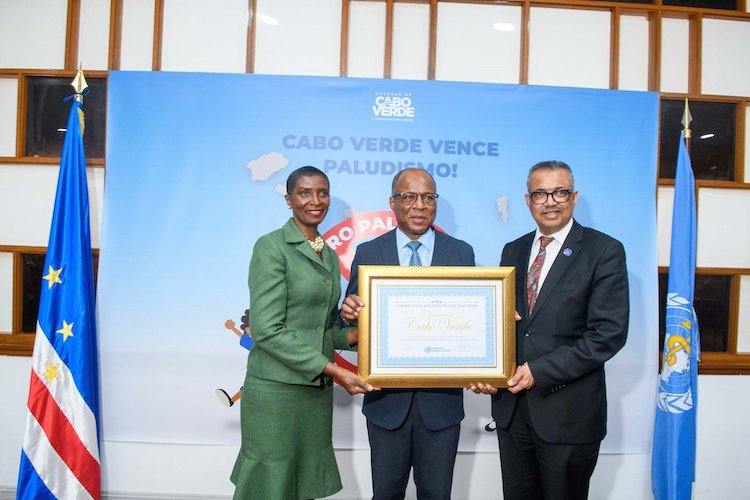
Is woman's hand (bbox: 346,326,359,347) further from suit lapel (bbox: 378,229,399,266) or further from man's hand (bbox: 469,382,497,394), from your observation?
man's hand (bbox: 469,382,497,394)

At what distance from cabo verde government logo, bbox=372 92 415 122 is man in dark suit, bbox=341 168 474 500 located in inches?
33.7

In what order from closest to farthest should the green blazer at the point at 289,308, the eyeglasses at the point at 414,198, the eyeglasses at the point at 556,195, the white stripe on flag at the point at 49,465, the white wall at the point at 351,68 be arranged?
the green blazer at the point at 289,308
the eyeglasses at the point at 556,195
the eyeglasses at the point at 414,198
the white stripe on flag at the point at 49,465
the white wall at the point at 351,68

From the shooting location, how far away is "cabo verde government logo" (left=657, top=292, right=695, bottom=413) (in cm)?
253

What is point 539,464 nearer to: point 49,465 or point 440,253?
point 440,253

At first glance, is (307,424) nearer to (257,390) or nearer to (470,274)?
(257,390)

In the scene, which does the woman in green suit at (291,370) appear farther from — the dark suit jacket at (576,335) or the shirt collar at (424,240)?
the dark suit jacket at (576,335)

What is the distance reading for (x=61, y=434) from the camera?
8.29 feet

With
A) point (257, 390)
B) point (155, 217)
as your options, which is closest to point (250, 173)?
point (155, 217)

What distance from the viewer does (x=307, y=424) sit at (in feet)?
6.20

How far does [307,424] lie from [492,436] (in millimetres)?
1446

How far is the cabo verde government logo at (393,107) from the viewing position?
2.78 m

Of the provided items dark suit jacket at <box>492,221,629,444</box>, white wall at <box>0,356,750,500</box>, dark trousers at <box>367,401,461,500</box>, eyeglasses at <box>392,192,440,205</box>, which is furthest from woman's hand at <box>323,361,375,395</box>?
white wall at <box>0,356,750,500</box>

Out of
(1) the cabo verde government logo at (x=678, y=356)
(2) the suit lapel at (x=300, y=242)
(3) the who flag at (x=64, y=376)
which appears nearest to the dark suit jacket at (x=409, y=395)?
(2) the suit lapel at (x=300, y=242)

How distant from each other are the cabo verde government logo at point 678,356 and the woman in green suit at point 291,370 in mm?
1815
